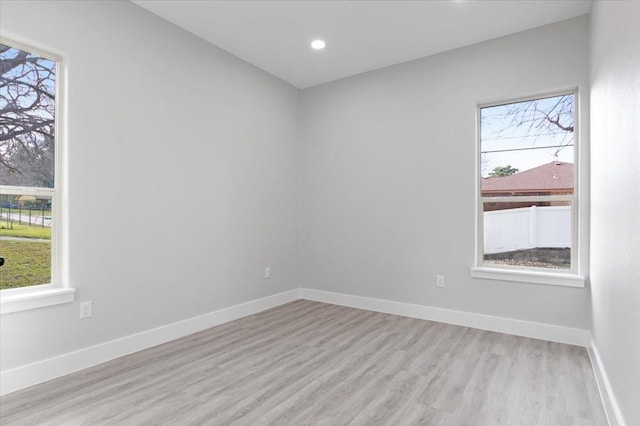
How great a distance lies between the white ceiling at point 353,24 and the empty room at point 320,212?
26mm

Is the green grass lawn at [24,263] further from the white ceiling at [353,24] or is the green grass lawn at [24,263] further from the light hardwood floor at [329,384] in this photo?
the white ceiling at [353,24]

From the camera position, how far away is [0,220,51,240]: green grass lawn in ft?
7.98

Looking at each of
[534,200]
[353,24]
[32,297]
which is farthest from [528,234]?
[32,297]

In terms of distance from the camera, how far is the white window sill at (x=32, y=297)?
231cm

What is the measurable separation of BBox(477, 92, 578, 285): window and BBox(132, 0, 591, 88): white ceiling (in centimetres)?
81

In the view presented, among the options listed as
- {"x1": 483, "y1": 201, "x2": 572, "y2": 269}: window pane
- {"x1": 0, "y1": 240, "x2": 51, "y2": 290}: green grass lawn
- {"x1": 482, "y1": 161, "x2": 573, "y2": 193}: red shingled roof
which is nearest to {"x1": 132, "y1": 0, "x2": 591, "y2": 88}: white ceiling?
{"x1": 482, "y1": 161, "x2": 573, "y2": 193}: red shingled roof

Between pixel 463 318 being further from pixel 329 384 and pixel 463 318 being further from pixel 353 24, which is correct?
pixel 353 24

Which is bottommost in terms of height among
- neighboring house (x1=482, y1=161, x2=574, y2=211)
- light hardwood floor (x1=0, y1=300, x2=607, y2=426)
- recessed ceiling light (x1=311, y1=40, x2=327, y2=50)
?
light hardwood floor (x1=0, y1=300, x2=607, y2=426)

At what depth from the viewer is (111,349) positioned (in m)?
2.85

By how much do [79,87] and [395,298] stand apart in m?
3.68

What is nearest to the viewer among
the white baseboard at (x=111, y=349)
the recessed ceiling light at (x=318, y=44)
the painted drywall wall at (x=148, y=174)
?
the white baseboard at (x=111, y=349)

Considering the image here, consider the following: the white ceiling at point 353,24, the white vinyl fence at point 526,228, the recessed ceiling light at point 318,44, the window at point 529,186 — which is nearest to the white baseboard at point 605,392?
the window at point 529,186

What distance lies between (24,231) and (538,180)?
4.37 metres

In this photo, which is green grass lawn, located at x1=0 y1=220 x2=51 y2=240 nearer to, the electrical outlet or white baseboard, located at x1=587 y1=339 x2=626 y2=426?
the electrical outlet
